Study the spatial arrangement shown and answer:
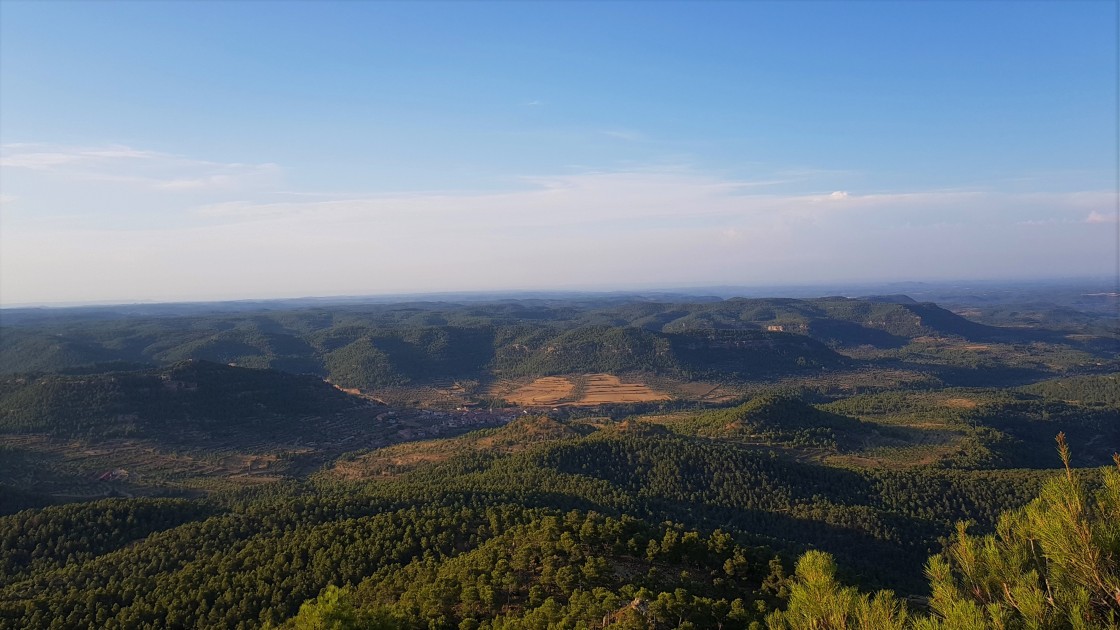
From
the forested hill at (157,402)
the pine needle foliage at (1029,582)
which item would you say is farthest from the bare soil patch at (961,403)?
the forested hill at (157,402)

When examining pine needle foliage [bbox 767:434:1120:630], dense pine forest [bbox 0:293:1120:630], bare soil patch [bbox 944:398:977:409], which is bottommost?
bare soil patch [bbox 944:398:977:409]

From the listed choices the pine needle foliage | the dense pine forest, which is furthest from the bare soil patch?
the pine needle foliage

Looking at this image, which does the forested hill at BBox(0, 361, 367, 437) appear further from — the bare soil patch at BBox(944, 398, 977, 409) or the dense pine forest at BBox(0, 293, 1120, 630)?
the bare soil patch at BBox(944, 398, 977, 409)

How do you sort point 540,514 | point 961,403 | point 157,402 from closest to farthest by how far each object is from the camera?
point 540,514 < point 157,402 < point 961,403

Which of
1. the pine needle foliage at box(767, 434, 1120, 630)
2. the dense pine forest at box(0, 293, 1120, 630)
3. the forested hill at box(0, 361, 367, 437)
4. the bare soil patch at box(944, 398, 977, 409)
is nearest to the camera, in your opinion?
the pine needle foliage at box(767, 434, 1120, 630)

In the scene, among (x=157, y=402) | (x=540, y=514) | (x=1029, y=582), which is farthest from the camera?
(x=157, y=402)

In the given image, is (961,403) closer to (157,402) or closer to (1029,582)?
(1029,582)

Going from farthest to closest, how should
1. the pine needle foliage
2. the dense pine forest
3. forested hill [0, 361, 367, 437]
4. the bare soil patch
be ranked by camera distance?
1. the bare soil patch
2. forested hill [0, 361, 367, 437]
3. the dense pine forest
4. the pine needle foliage

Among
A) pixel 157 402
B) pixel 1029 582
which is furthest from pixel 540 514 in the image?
pixel 157 402

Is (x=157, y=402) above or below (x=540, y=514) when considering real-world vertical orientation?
below

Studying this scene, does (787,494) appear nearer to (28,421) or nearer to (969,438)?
(969,438)
